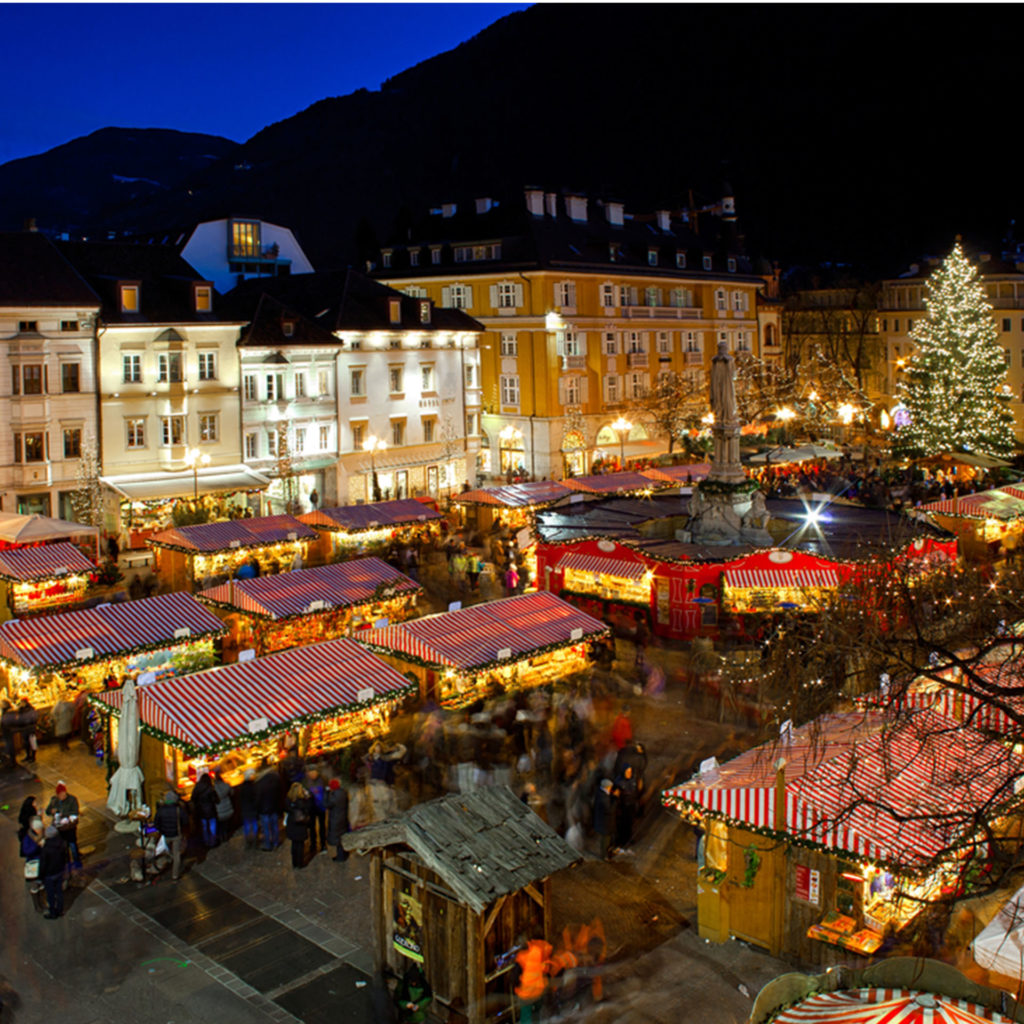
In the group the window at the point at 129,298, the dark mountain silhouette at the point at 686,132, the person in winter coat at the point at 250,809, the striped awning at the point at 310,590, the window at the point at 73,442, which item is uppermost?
the dark mountain silhouette at the point at 686,132

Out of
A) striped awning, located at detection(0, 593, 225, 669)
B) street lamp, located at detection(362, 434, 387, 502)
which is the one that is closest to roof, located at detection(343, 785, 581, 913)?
striped awning, located at detection(0, 593, 225, 669)

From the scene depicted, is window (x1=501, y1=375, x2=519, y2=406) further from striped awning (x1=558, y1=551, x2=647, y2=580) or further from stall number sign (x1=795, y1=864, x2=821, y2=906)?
stall number sign (x1=795, y1=864, x2=821, y2=906)

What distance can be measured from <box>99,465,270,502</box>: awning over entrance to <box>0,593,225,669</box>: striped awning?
14.3 m

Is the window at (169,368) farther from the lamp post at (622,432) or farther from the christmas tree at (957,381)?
the christmas tree at (957,381)

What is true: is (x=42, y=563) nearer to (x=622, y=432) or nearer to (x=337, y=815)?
(x=337, y=815)

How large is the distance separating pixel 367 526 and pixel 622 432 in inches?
835

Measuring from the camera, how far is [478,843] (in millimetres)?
10305

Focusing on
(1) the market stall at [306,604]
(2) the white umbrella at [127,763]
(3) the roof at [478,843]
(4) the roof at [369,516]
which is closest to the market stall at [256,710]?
(2) the white umbrella at [127,763]

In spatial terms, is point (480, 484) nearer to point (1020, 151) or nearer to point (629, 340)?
point (629, 340)

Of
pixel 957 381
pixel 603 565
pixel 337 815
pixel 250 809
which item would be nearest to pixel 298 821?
pixel 337 815

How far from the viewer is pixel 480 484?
→ 49.8 metres

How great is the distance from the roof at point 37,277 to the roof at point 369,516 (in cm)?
1045

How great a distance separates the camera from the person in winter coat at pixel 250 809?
583 inches

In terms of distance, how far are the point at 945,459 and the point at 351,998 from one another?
136 feet
